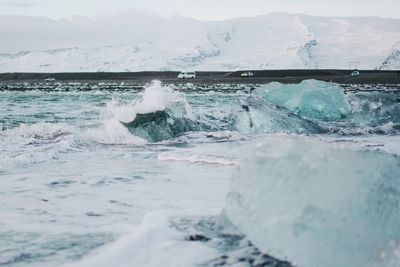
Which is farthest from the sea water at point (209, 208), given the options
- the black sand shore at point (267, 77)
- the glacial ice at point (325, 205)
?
the black sand shore at point (267, 77)

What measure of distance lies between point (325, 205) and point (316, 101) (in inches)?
426

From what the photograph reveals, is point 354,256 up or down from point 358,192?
down

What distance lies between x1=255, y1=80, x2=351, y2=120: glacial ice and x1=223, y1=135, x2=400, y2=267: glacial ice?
33.9 ft

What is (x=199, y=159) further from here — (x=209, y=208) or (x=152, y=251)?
(x=152, y=251)

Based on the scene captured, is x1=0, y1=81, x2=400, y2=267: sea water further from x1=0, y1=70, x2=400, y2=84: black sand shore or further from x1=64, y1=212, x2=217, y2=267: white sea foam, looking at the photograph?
x1=0, y1=70, x2=400, y2=84: black sand shore

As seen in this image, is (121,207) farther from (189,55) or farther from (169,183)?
(189,55)

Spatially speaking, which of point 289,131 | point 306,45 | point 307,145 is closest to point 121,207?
point 307,145

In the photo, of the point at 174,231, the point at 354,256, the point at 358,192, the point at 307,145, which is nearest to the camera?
the point at 354,256

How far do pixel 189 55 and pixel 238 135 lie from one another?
145444 millimetres

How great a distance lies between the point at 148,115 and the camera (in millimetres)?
9984

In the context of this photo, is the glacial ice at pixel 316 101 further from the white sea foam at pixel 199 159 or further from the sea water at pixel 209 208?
the white sea foam at pixel 199 159

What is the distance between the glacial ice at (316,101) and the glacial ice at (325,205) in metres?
10.3

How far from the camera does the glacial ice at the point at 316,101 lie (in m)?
13.0

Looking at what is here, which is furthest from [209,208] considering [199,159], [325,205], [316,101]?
[316,101]
